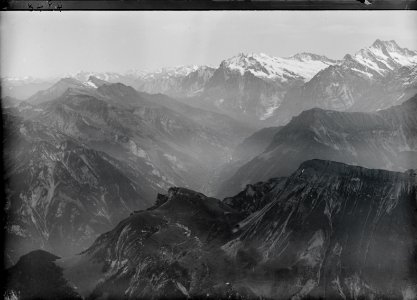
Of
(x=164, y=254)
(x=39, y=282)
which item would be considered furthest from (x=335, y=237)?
(x=39, y=282)

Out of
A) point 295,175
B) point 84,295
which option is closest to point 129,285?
point 84,295

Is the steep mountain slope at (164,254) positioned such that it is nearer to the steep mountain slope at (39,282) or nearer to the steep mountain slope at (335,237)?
the steep mountain slope at (39,282)

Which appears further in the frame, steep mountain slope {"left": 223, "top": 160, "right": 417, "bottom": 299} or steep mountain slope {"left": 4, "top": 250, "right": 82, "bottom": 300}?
steep mountain slope {"left": 4, "top": 250, "right": 82, "bottom": 300}

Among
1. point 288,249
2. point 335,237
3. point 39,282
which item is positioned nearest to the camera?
point 288,249

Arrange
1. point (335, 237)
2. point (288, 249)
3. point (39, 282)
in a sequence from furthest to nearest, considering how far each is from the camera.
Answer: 1. point (39, 282)
2. point (335, 237)
3. point (288, 249)

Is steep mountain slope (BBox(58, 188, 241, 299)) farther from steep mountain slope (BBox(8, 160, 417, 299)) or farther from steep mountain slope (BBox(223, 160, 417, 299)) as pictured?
steep mountain slope (BBox(223, 160, 417, 299))

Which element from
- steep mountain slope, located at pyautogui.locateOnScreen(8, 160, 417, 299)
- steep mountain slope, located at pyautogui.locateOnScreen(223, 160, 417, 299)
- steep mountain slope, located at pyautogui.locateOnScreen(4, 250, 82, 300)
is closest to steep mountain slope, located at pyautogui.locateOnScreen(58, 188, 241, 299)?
steep mountain slope, located at pyautogui.locateOnScreen(8, 160, 417, 299)

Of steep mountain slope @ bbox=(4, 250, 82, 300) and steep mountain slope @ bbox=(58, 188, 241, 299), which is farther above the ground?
steep mountain slope @ bbox=(58, 188, 241, 299)

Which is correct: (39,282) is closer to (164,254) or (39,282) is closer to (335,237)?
(164,254)

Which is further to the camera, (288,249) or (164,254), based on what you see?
(164,254)

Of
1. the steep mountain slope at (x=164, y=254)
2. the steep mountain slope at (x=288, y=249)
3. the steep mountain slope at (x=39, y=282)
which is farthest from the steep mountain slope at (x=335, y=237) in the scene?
the steep mountain slope at (x=39, y=282)
